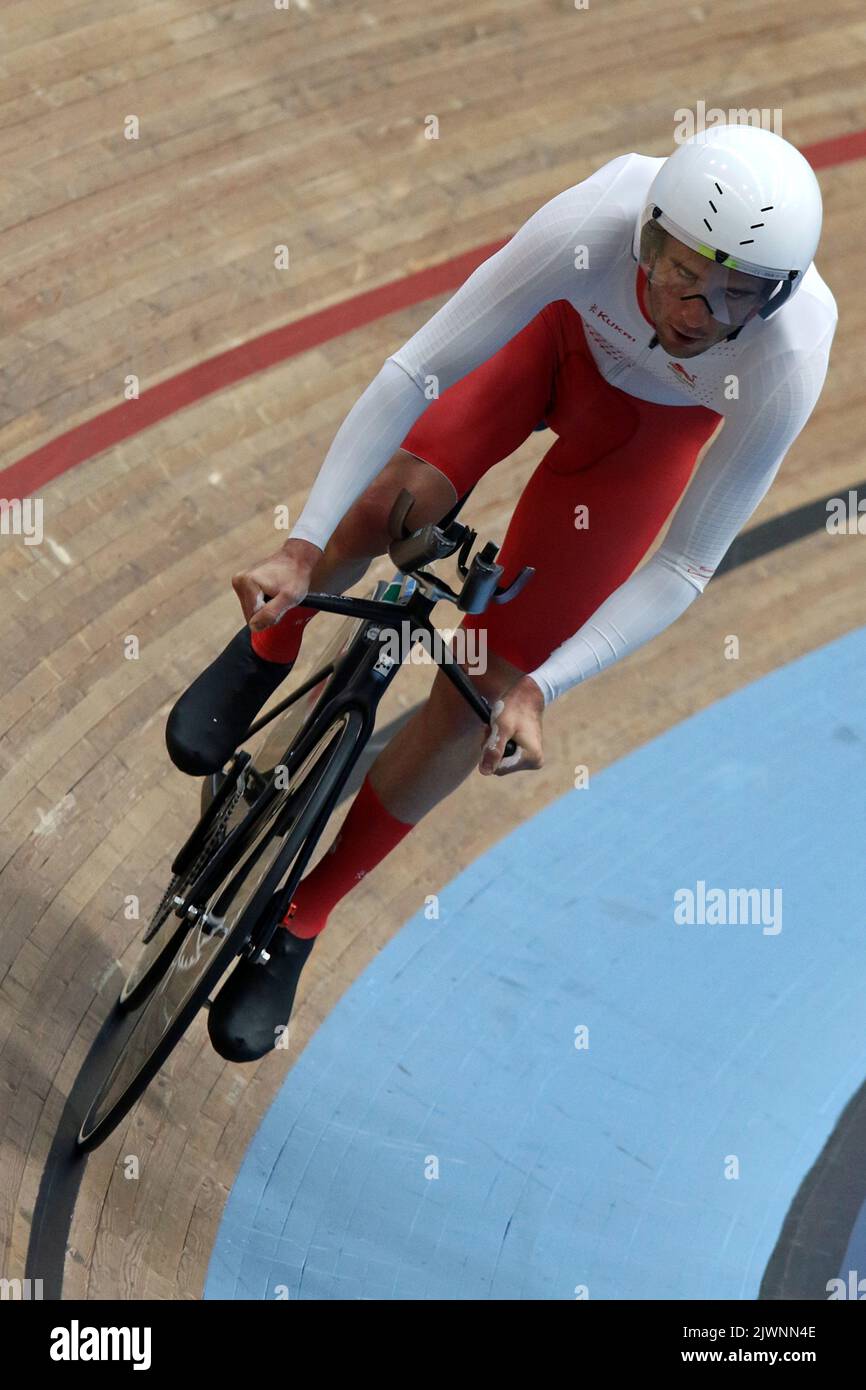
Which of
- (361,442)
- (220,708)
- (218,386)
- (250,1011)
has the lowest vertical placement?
(250,1011)

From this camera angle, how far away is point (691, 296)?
1952 mm

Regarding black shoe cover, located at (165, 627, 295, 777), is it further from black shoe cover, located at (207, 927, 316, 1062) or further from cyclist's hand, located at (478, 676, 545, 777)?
cyclist's hand, located at (478, 676, 545, 777)

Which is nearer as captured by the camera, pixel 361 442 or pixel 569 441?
pixel 361 442

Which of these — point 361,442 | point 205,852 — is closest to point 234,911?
point 205,852

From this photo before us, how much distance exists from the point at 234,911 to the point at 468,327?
947mm

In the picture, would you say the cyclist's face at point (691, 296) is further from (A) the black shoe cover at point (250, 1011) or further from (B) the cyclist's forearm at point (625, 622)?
(A) the black shoe cover at point (250, 1011)

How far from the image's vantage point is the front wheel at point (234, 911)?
236cm

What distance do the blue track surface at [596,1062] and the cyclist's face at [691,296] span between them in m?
1.59

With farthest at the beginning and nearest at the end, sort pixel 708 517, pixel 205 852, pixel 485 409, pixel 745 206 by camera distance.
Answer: pixel 205 852
pixel 485 409
pixel 708 517
pixel 745 206

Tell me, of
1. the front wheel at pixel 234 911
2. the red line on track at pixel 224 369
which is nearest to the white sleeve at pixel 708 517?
the front wheel at pixel 234 911

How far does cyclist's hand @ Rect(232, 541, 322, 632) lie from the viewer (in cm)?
205

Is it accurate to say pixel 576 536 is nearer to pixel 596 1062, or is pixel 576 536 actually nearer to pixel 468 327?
pixel 468 327

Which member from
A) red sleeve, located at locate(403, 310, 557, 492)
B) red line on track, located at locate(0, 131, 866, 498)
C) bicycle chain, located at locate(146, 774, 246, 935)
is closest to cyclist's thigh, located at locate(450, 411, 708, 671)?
red sleeve, located at locate(403, 310, 557, 492)

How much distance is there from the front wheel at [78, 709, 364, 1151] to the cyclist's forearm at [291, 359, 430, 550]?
1.17 ft
